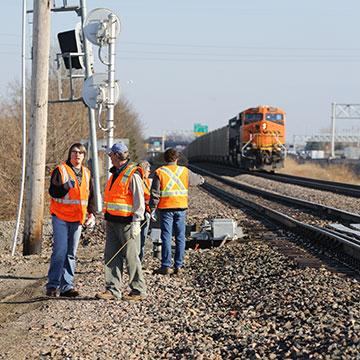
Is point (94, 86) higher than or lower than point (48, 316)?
higher

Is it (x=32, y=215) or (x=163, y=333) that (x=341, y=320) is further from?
(x=32, y=215)

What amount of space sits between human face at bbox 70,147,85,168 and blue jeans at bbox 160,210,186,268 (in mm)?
1847

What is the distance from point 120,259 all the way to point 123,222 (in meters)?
0.51

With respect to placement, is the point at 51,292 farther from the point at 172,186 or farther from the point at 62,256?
the point at 172,186

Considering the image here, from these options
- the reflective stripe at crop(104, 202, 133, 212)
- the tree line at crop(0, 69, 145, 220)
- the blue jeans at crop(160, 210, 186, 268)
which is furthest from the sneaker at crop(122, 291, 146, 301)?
the tree line at crop(0, 69, 145, 220)

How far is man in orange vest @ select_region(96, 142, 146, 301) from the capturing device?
9297 mm

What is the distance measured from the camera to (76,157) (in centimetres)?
966

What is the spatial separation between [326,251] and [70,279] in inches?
191

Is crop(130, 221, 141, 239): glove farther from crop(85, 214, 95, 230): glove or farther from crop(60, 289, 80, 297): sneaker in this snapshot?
crop(60, 289, 80, 297): sneaker

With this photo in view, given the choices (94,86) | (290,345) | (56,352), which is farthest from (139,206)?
(94,86)

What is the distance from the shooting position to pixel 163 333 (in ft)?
25.1

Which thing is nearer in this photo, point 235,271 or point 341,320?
point 341,320

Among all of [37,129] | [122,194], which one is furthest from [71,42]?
[122,194]

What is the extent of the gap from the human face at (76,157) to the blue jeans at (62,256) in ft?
2.32
